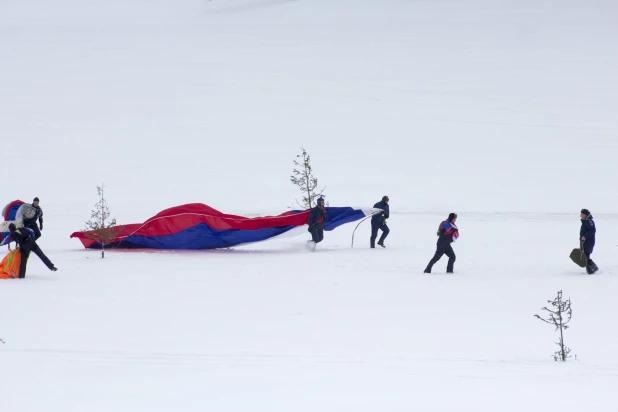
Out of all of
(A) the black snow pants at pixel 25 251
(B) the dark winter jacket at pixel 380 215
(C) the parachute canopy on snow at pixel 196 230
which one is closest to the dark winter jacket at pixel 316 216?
(C) the parachute canopy on snow at pixel 196 230

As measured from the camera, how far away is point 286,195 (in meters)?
32.7

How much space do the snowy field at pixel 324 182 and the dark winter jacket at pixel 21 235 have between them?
2.22 feet

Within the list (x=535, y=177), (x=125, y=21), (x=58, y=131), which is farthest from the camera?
(x=125, y=21)

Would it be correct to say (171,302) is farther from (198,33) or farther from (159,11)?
(159,11)

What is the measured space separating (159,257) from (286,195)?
44.9ft

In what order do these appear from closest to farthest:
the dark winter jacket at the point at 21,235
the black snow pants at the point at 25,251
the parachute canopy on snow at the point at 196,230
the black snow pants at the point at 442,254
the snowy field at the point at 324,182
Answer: the snowy field at the point at 324,182
the dark winter jacket at the point at 21,235
the black snow pants at the point at 25,251
the black snow pants at the point at 442,254
the parachute canopy on snow at the point at 196,230

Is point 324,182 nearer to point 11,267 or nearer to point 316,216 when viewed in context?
point 316,216

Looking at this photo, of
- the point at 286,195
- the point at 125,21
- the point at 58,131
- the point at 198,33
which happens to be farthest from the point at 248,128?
the point at 125,21

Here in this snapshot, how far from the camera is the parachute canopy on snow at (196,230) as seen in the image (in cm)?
2028

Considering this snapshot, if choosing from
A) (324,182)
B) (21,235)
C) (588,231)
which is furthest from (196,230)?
(324,182)

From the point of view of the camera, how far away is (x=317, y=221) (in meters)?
20.4

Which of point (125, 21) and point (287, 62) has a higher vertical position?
point (125, 21)

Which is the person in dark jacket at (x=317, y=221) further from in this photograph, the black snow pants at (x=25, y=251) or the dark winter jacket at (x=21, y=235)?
the dark winter jacket at (x=21, y=235)

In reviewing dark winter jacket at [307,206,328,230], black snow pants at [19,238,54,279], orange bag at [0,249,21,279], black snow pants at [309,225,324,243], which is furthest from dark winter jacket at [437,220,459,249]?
orange bag at [0,249,21,279]
